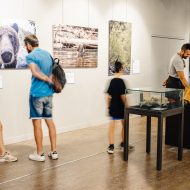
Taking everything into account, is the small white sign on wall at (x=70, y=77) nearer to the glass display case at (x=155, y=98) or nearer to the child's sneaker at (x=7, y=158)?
the glass display case at (x=155, y=98)

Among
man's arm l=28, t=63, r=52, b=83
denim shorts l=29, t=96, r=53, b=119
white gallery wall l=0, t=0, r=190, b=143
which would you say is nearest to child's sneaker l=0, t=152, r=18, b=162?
denim shorts l=29, t=96, r=53, b=119

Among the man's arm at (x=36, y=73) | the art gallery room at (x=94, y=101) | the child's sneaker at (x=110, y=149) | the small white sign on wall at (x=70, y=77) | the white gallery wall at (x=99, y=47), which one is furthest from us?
the small white sign on wall at (x=70, y=77)

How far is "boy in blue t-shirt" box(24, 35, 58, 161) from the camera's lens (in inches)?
177

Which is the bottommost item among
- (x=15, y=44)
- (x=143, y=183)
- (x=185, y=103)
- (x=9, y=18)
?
(x=143, y=183)

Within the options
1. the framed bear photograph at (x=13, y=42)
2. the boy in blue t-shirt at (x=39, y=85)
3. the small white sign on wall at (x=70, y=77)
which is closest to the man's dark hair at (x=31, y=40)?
the boy in blue t-shirt at (x=39, y=85)

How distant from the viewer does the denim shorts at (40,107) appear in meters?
4.59

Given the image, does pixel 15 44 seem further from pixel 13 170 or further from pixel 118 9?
pixel 118 9

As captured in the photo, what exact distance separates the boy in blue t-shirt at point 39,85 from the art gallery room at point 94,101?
25 mm

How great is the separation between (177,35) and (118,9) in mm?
2712

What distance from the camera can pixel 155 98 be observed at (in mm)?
4398

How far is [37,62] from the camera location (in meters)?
4.51

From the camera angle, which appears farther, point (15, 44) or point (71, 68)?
point (71, 68)

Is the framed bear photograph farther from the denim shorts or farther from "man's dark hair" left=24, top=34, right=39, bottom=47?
the denim shorts

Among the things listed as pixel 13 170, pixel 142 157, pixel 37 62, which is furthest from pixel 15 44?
pixel 142 157
